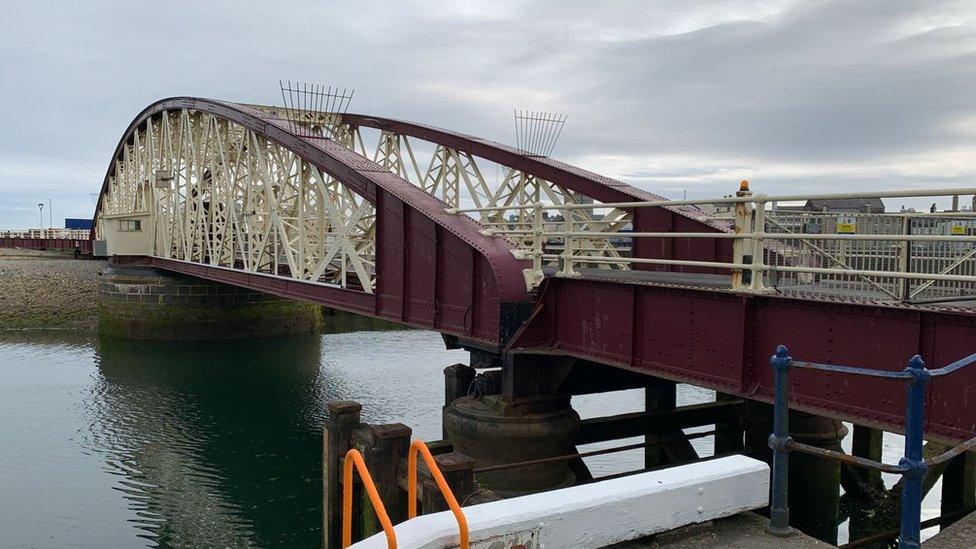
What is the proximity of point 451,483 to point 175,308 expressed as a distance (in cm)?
3555

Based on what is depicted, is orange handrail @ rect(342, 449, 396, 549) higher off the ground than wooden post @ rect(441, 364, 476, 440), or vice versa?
orange handrail @ rect(342, 449, 396, 549)

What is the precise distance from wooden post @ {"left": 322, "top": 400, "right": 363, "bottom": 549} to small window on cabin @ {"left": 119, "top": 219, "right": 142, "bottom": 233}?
3481 cm

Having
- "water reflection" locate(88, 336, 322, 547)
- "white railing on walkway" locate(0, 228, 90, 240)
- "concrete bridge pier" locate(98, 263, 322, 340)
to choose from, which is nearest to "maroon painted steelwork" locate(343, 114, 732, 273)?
"water reflection" locate(88, 336, 322, 547)

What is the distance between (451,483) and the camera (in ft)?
31.2

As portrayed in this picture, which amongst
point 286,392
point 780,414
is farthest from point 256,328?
point 780,414

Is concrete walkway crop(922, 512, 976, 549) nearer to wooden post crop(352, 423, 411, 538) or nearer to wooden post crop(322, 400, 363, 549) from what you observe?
wooden post crop(352, 423, 411, 538)

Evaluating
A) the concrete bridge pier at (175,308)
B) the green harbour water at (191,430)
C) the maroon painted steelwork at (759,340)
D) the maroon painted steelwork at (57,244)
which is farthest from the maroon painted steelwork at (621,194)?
the maroon painted steelwork at (57,244)

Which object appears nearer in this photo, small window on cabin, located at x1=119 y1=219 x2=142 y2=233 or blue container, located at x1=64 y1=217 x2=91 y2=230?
small window on cabin, located at x1=119 y1=219 x2=142 y2=233

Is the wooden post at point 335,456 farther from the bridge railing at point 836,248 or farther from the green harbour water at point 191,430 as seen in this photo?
the bridge railing at point 836,248

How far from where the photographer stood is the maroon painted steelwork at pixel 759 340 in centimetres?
752

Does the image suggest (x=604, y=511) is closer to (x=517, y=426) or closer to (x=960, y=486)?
(x=517, y=426)

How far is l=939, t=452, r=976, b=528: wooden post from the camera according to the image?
50.7 feet

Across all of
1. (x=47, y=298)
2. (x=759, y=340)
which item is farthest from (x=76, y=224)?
(x=759, y=340)

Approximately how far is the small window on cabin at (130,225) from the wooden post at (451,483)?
38.2 m
